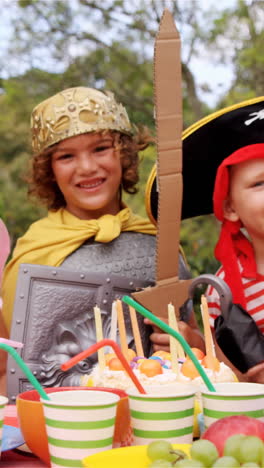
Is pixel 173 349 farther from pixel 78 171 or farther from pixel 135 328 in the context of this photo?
pixel 78 171

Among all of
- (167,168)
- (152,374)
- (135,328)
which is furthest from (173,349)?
(167,168)

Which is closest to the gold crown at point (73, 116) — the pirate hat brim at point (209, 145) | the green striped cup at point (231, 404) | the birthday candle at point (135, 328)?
the pirate hat brim at point (209, 145)

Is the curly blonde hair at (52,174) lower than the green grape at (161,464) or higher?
higher

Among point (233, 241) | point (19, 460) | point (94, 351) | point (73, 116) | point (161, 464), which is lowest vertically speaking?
point (19, 460)

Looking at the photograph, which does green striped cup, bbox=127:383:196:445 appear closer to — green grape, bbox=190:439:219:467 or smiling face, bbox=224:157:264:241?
green grape, bbox=190:439:219:467

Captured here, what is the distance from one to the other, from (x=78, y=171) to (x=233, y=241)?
63cm

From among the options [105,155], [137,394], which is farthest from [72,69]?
[137,394]

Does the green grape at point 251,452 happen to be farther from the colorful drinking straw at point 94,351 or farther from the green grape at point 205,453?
the colorful drinking straw at point 94,351

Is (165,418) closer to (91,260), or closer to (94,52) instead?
(91,260)

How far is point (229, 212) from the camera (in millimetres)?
2412

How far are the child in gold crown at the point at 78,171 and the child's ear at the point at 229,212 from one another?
0.31 meters

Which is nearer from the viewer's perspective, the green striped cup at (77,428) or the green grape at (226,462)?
the green grape at (226,462)

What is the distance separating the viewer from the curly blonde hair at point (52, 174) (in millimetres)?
2660

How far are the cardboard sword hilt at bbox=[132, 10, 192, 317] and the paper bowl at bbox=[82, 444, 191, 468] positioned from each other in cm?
113
